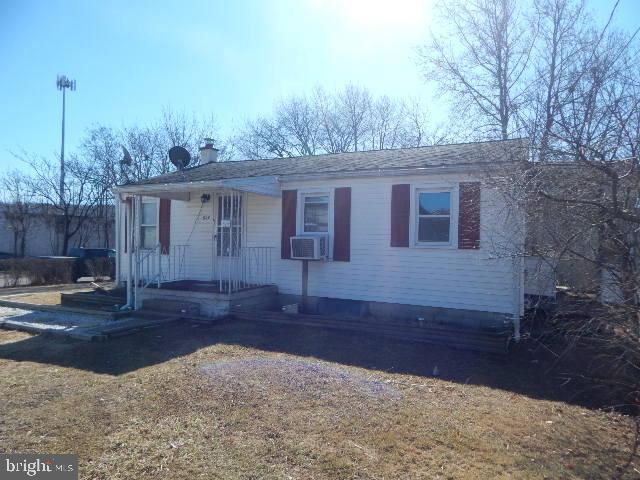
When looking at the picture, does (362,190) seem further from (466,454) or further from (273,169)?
(466,454)

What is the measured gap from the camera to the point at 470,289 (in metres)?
8.38

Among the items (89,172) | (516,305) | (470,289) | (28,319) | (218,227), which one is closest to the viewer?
(516,305)

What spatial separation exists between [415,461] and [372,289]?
19.2 ft

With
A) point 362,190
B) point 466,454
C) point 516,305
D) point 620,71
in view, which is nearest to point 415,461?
point 466,454

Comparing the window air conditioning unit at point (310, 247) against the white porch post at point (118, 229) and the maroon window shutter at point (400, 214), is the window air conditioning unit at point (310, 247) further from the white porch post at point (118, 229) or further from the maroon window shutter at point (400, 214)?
the white porch post at point (118, 229)

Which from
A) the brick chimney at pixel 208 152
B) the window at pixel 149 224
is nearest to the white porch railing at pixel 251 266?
the window at pixel 149 224

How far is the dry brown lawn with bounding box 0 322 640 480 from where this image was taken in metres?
3.45

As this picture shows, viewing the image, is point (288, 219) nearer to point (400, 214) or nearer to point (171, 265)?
point (400, 214)

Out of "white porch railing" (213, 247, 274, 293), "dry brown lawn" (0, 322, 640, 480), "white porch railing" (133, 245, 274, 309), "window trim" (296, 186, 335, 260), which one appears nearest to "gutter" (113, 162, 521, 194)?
"window trim" (296, 186, 335, 260)

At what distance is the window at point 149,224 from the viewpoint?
1227 centimetres

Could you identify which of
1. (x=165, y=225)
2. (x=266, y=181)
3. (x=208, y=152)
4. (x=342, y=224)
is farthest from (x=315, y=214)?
(x=208, y=152)

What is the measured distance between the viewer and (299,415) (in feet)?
14.2

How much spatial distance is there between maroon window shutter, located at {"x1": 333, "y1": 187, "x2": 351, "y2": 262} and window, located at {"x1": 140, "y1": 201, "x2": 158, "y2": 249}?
215 inches

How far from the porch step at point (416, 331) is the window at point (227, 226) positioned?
2.39 meters
